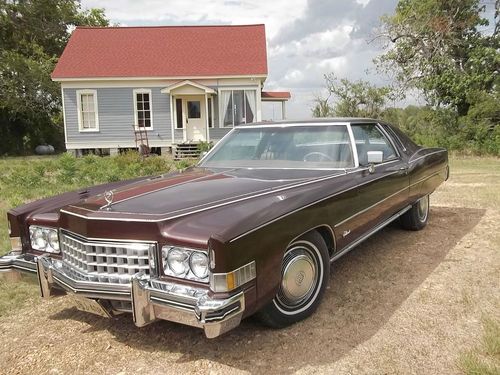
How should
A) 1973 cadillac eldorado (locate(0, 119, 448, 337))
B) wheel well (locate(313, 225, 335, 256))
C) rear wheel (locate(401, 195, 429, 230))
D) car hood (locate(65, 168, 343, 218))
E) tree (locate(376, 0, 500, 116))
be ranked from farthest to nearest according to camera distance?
tree (locate(376, 0, 500, 116))
rear wheel (locate(401, 195, 429, 230))
wheel well (locate(313, 225, 335, 256))
car hood (locate(65, 168, 343, 218))
1973 cadillac eldorado (locate(0, 119, 448, 337))

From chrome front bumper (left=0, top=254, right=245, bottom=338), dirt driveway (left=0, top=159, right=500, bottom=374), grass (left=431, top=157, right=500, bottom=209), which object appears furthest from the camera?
grass (left=431, top=157, right=500, bottom=209)

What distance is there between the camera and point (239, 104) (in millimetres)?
20156

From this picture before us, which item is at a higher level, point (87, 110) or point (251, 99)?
point (251, 99)

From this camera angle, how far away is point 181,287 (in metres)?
2.67

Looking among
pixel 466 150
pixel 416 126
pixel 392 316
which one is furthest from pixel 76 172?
pixel 416 126

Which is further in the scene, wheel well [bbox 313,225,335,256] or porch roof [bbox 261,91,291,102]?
porch roof [bbox 261,91,291,102]

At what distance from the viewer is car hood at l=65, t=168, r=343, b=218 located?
3025 millimetres

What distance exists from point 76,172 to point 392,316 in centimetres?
917

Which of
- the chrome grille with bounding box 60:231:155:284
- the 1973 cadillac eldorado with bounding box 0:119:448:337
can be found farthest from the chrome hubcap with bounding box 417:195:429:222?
the chrome grille with bounding box 60:231:155:284

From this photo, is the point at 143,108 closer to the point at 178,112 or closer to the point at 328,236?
the point at 178,112

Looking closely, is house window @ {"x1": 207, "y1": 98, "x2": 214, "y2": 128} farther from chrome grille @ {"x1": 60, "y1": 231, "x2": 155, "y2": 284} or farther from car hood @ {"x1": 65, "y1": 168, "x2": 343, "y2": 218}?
chrome grille @ {"x1": 60, "y1": 231, "x2": 155, "y2": 284}

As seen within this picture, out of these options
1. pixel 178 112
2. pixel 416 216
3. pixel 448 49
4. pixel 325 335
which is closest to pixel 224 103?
pixel 178 112

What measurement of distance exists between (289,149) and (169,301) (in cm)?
226

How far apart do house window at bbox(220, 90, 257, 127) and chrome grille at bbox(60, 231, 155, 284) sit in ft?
57.2
